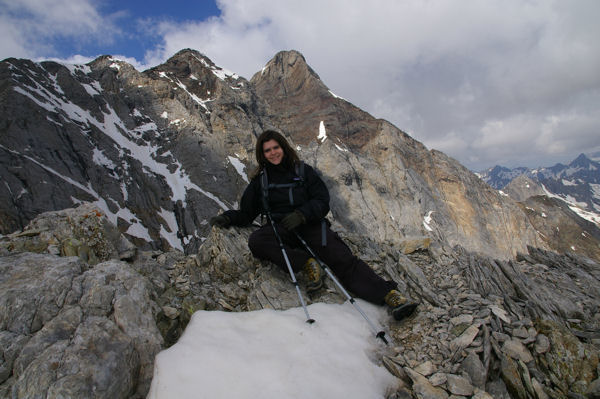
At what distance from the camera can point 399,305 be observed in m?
4.97

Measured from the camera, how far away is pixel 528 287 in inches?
238

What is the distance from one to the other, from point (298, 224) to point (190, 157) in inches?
3266

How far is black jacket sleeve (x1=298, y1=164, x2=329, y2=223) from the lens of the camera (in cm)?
620

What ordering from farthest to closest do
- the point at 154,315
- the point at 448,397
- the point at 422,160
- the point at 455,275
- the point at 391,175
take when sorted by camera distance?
the point at 422,160, the point at 391,175, the point at 455,275, the point at 154,315, the point at 448,397

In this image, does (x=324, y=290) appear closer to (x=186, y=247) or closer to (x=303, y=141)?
(x=186, y=247)

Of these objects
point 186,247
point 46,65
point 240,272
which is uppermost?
point 46,65

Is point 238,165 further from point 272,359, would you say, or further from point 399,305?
point 272,359

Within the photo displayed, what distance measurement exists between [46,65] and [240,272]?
10238 cm

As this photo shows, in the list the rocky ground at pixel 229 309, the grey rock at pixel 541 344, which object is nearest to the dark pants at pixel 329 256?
the rocky ground at pixel 229 309

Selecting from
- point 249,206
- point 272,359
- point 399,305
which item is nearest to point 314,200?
point 249,206

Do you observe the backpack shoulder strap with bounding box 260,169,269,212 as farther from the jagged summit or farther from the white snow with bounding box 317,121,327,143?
the jagged summit

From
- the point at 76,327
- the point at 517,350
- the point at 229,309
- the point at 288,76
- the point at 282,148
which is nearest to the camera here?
the point at 76,327

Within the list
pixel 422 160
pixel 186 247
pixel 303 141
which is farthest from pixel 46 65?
pixel 422 160

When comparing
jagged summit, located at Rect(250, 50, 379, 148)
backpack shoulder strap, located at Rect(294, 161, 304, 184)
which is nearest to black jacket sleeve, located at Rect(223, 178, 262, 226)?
backpack shoulder strap, located at Rect(294, 161, 304, 184)
